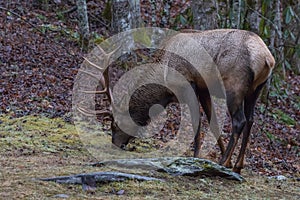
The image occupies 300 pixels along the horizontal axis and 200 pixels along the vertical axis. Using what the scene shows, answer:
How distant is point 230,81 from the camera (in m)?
6.74

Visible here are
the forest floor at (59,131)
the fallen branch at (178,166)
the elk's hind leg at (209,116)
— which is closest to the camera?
the forest floor at (59,131)

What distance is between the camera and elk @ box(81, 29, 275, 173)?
6680 millimetres

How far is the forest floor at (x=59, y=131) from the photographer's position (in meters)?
4.98

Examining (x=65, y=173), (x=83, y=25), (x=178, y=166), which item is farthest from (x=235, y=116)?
(x=83, y=25)

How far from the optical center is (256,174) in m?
7.01

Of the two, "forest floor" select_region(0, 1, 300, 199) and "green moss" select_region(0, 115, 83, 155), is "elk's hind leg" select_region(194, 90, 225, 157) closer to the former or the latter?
"forest floor" select_region(0, 1, 300, 199)

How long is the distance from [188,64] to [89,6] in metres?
9.51

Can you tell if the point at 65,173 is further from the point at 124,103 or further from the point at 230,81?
the point at 124,103

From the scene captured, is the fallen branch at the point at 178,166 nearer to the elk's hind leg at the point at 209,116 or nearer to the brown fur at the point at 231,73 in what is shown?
the brown fur at the point at 231,73

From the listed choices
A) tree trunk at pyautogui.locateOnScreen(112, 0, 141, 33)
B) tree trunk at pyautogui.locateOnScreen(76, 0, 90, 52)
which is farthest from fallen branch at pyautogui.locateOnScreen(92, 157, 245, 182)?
tree trunk at pyautogui.locateOnScreen(76, 0, 90, 52)

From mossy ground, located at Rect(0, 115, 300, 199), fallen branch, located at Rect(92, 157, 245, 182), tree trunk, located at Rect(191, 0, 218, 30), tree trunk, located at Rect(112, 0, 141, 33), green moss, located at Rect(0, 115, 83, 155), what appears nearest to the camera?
mossy ground, located at Rect(0, 115, 300, 199)

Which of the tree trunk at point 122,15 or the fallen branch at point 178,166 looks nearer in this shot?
the fallen branch at point 178,166

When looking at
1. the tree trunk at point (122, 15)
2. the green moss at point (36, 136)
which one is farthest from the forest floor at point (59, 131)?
the tree trunk at point (122, 15)

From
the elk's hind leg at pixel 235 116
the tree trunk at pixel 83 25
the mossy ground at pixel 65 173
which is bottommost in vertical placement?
the mossy ground at pixel 65 173
